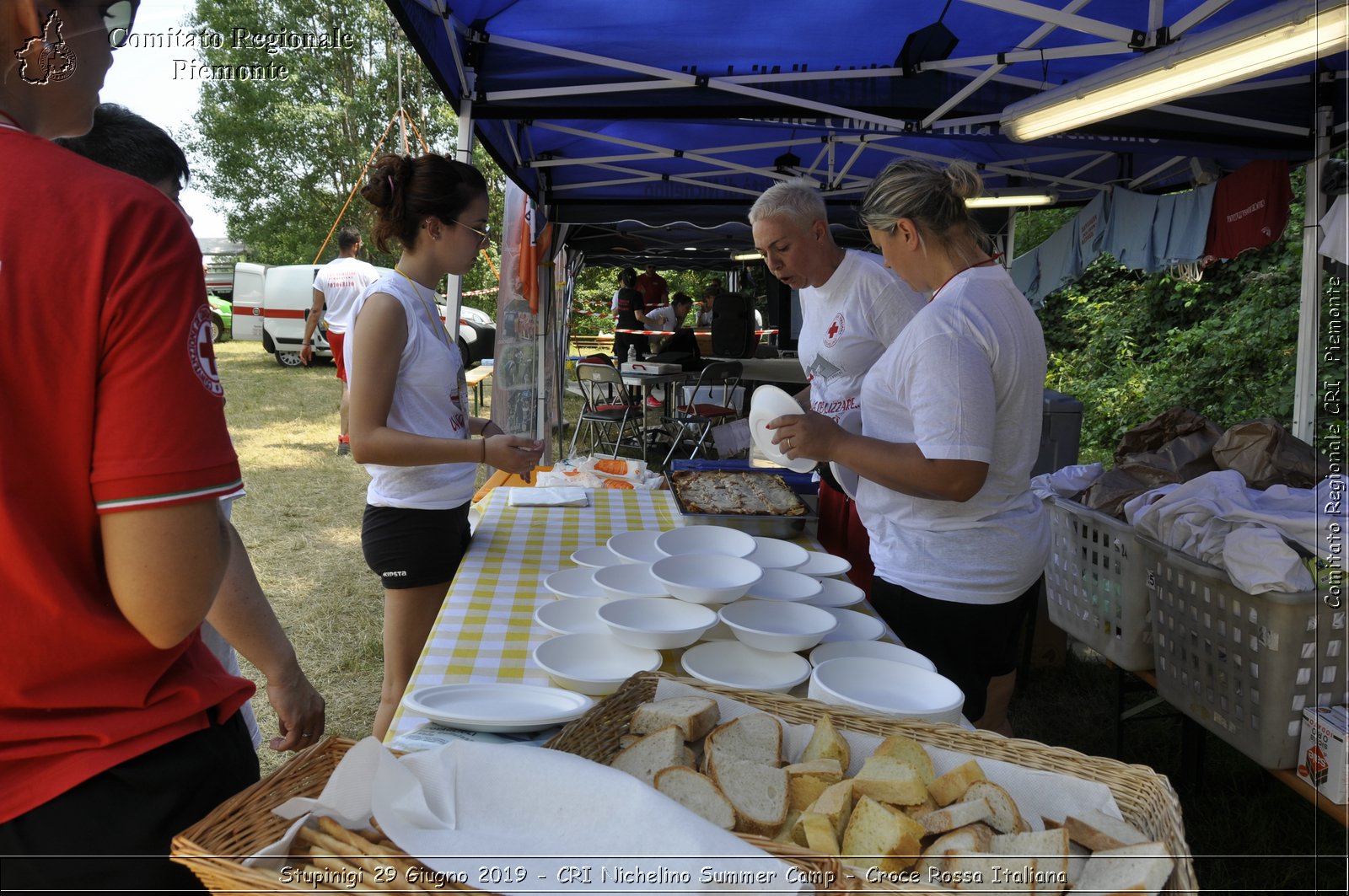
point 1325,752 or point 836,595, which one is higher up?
point 836,595

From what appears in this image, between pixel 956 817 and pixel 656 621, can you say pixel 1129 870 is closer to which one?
pixel 956 817

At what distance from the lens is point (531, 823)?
79 cm

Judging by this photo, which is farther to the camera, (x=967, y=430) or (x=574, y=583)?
(x=574, y=583)

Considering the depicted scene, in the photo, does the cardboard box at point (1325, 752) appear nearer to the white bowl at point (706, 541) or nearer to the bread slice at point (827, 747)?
the white bowl at point (706, 541)

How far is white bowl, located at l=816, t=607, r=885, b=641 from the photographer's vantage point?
1590 millimetres

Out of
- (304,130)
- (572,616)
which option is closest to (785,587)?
(572,616)

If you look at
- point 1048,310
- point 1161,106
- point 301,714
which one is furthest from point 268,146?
point 301,714

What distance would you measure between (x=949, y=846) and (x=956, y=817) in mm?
43

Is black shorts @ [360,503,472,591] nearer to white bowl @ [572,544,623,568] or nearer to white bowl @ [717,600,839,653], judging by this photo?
white bowl @ [572,544,623,568]

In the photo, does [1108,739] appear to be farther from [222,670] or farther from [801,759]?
[222,670]

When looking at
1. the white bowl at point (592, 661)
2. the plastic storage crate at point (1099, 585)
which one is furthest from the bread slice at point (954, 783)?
the plastic storage crate at point (1099, 585)

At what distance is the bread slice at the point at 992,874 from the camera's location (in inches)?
30.2

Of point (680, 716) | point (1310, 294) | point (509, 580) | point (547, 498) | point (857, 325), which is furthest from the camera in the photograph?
point (1310, 294)

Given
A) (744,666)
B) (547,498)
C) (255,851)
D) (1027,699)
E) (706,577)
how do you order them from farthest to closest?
1. (1027,699)
2. (547,498)
3. (706,577)
4. (744,666)
5. (255,851)
